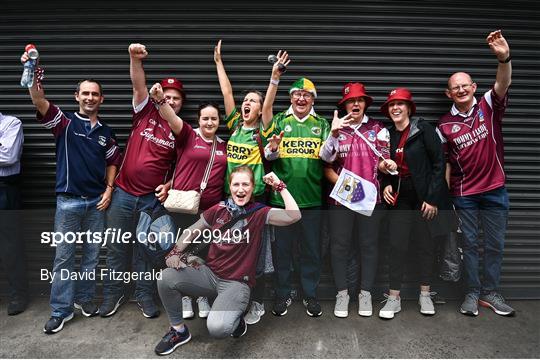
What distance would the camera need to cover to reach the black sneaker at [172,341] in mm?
2818

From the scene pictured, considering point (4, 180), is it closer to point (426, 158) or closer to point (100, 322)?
point (100, 322)

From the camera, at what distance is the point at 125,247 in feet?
11.1

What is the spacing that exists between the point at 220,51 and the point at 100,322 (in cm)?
329

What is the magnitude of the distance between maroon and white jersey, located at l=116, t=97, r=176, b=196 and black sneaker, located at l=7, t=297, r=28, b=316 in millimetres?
1773

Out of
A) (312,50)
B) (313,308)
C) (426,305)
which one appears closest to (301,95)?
(312,50)

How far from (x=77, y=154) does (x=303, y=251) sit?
8.27 feet

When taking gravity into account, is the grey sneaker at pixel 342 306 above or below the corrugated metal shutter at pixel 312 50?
below

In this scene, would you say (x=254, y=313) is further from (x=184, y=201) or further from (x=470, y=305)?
(x=470, y=305)

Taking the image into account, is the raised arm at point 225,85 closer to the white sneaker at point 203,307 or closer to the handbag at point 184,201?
the handbag at point 184,201

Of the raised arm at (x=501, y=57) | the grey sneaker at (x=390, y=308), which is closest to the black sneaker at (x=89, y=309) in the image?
the grey sneaker at (x=390, y=308)

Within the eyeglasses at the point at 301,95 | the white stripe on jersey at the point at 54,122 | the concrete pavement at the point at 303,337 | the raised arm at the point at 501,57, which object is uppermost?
the raised arm at the point at 501,57

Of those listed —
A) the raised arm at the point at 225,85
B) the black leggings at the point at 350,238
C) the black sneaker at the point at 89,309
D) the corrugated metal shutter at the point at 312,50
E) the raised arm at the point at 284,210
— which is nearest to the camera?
the raised arm at the point at 284,210

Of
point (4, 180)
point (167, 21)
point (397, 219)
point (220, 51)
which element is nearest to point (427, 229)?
point (397, 219)

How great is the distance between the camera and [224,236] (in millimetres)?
2896
